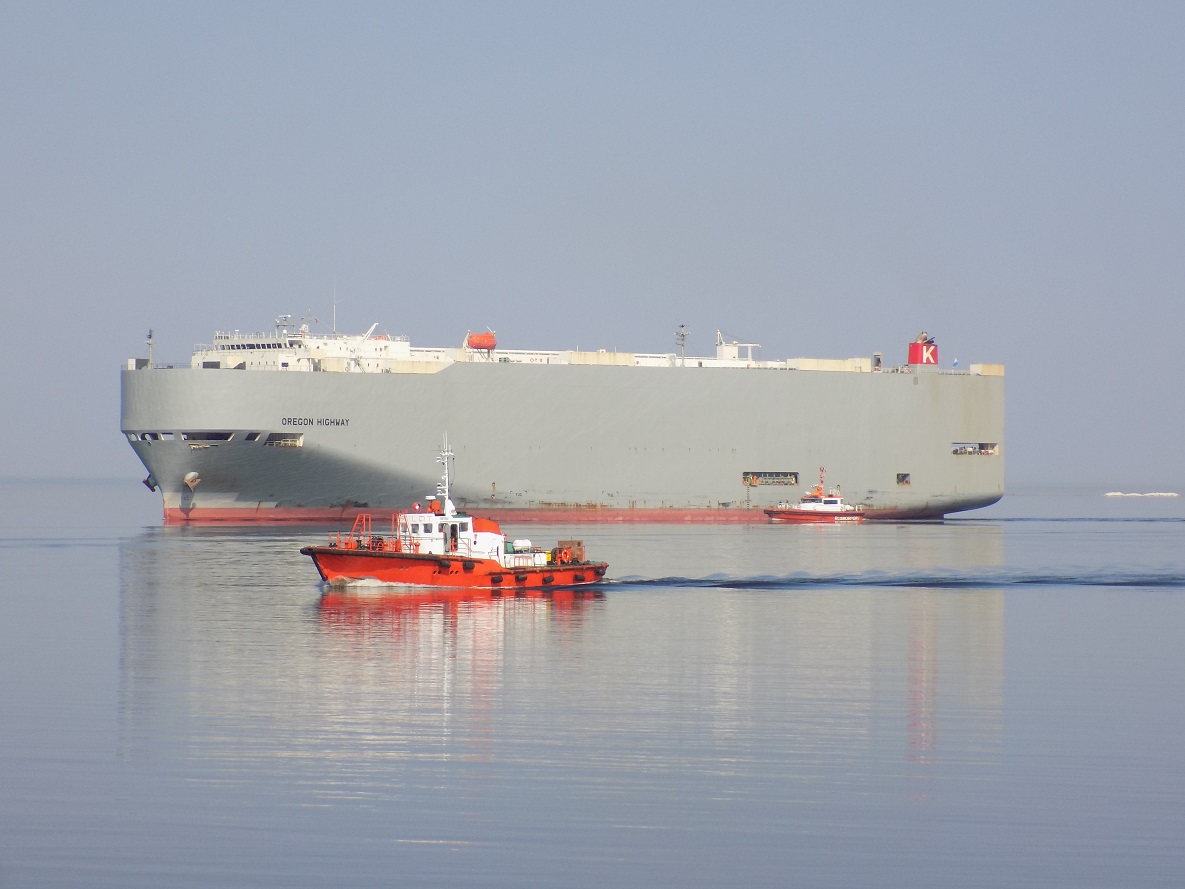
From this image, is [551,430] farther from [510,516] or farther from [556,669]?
[556,669]

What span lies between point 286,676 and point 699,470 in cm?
4470

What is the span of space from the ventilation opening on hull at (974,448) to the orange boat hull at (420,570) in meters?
40.5

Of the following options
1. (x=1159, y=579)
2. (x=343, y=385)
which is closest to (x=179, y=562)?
(x=343, y=385)

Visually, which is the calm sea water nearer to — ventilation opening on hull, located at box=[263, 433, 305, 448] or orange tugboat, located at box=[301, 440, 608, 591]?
orange tugboat, located at box=[301, 440, 608, 591]

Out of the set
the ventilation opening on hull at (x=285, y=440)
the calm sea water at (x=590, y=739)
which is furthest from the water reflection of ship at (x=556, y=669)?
the ventilation opening on hull at (x=285, y=440)

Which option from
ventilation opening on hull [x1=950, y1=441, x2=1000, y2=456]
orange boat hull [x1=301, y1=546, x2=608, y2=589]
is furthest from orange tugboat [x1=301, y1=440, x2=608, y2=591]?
ventilation opening on hull [x1=950, y1=441, x2=1000, y2=456]

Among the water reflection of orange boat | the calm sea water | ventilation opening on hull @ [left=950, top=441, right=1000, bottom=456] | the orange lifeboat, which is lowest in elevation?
the water reflection of orange boat

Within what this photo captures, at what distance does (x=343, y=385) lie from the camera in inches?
2184

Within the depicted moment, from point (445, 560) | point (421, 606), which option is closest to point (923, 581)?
point (445, 560)

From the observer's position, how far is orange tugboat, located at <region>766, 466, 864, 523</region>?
204 feet

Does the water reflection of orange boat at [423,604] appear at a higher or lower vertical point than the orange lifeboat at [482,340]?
lower

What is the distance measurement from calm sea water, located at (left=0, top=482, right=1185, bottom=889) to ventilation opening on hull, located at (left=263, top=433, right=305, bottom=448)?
918 inches

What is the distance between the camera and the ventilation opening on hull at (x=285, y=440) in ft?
179

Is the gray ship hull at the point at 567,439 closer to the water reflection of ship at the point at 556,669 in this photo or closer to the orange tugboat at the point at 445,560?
the water reflection of ship at the point at 556,669
